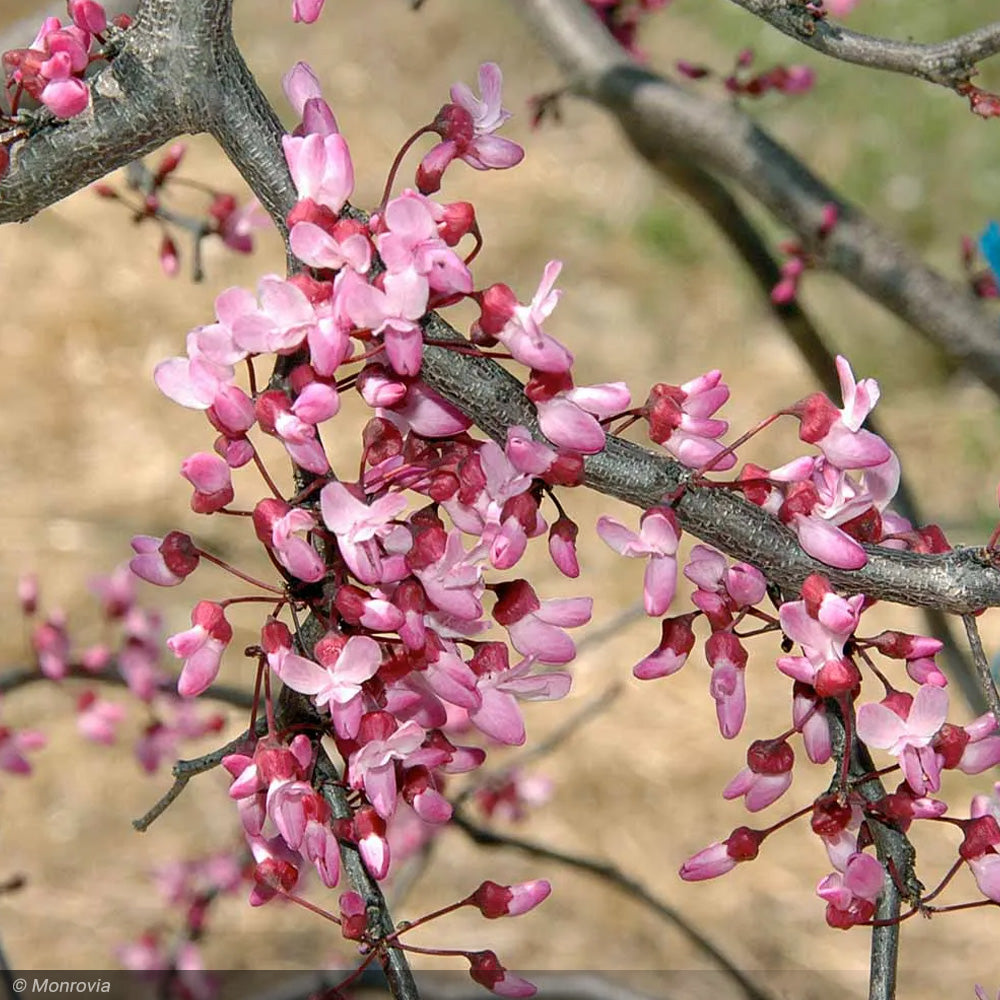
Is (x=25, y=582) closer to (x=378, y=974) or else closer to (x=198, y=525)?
(x=378, y=974)

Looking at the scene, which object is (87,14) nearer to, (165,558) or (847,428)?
(165,558)

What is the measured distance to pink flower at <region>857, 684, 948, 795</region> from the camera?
0.55 m

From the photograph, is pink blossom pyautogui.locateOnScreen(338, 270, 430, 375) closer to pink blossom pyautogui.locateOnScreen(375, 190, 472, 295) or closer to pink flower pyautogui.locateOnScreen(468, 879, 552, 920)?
pink blossom pyautogui.locateOnScreen(375, 190, 472, 295)

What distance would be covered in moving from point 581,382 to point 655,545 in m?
2.56

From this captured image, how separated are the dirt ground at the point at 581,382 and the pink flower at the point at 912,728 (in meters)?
0.84

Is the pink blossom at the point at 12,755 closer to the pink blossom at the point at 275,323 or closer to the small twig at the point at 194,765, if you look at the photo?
the small twig at the point at 194,765

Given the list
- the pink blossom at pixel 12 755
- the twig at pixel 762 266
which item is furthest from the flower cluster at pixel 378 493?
the twig at pixel 762 266

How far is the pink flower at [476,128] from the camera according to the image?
575 millimetres

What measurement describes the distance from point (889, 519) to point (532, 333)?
20 centimetres

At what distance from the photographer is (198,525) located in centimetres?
302

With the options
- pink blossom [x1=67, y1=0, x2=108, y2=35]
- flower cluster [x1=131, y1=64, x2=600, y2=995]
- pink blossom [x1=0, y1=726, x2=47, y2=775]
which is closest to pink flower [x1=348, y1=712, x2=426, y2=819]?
flower cluster [x1=131, y1=64, x2=600, y2=995]

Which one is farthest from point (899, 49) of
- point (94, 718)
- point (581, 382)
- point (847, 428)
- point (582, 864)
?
point (581, 382)

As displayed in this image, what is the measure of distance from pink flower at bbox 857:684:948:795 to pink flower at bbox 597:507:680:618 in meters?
0.09

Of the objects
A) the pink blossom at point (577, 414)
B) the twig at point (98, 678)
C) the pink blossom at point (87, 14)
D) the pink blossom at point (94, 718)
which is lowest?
the pink blossom at point (94, 718)
